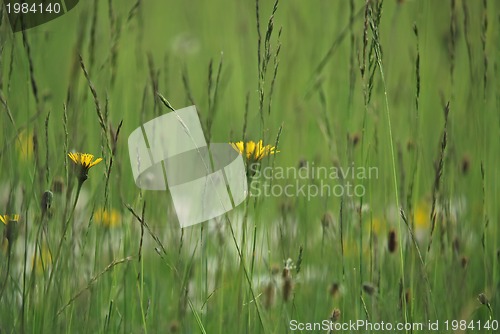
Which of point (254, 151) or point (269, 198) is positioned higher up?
point (254, 151)

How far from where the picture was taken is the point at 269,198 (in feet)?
5.01

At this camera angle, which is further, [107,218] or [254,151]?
[107,218]

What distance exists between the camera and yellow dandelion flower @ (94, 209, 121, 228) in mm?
1444

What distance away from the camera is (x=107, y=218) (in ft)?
4.97

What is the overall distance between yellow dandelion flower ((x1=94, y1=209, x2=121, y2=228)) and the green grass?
13mm

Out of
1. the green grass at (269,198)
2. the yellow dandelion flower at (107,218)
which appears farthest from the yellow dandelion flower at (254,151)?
the yellow dandelion flower at (107,218)

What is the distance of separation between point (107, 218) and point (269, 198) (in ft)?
1.02

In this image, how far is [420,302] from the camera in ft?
4.89

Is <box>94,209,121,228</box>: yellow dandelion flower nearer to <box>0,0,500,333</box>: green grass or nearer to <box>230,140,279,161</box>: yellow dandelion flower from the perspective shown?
<box>0,0,500,333</box>: green grass

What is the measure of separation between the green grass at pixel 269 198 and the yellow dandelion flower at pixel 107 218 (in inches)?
0.5

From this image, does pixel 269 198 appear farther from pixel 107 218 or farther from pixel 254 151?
pixel 107 218

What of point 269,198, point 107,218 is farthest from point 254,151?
point 107,218

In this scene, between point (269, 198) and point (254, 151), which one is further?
point (269, 198)

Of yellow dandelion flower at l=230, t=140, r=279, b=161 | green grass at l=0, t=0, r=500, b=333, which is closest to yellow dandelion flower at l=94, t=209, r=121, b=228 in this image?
green grass at l=0, t=0, r=500, b=333
